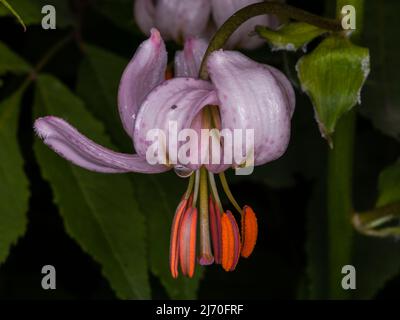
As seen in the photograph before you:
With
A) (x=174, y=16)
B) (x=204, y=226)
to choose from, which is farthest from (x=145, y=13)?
(x=204, y=226)

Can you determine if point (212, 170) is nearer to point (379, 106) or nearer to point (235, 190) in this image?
point (379, 106)

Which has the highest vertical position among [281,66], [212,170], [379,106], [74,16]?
[74,16]

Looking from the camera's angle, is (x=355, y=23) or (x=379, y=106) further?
(x=379, y=106)

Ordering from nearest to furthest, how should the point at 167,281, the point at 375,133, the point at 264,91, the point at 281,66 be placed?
the point at 264,91 → the point at 167,281 → the point at 281,66 → the point at 375,133

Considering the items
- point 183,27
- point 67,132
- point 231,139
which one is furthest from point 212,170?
point 183,27

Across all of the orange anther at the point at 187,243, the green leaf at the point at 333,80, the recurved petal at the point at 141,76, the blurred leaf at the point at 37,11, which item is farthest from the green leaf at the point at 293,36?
the blurred leaf at the point at 37,11

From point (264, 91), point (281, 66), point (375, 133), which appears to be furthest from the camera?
point (375, 133)

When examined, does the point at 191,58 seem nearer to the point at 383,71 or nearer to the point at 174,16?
the point at 174,16
